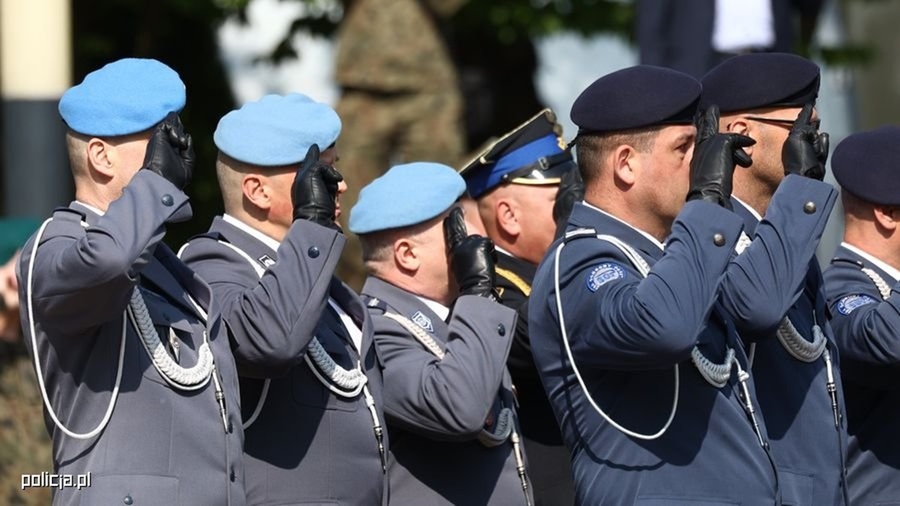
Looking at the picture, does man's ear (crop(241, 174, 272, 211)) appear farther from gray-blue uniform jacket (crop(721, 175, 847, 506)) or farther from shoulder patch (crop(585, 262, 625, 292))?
gray-blue uniform jacket (crop(721, 175, 847, 506))

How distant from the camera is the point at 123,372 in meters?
4.42

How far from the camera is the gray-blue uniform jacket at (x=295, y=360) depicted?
15.2 ft

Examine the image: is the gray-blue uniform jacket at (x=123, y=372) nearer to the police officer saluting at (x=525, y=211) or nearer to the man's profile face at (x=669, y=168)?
the man's profile face at (x=669, y=168)

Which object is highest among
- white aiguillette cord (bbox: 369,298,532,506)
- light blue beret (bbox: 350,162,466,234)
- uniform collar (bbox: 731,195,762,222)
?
uniform collar (bbox: 731,195,762,222)

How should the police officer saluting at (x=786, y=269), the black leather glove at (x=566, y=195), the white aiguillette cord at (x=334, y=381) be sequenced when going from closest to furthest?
1. the police officer saluting at (x=786, y=269)
2. the white aiguillette cord at (x=334, y=381)
3. the black leather glove at (x=566, y=195)

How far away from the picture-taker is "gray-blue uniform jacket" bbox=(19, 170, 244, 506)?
4254mm

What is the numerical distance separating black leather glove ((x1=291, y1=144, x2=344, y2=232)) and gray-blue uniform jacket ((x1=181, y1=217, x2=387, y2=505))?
0.05 m

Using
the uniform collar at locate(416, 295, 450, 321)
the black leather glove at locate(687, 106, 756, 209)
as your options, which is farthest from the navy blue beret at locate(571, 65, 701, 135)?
the uniform collar at locate(416, 295, 450, 321)

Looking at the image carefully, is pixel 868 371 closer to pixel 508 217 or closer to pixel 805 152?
pixel 805 152

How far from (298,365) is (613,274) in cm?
89

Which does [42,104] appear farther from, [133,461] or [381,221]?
[133,461]

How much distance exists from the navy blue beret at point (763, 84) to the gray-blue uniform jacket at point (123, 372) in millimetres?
1666

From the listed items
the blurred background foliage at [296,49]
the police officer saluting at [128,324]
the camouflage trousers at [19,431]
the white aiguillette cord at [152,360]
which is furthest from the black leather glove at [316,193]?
the blurred background foliage at [296,49]

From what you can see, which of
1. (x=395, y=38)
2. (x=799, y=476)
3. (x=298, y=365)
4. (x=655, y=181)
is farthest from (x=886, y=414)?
(x=395, y=38)
